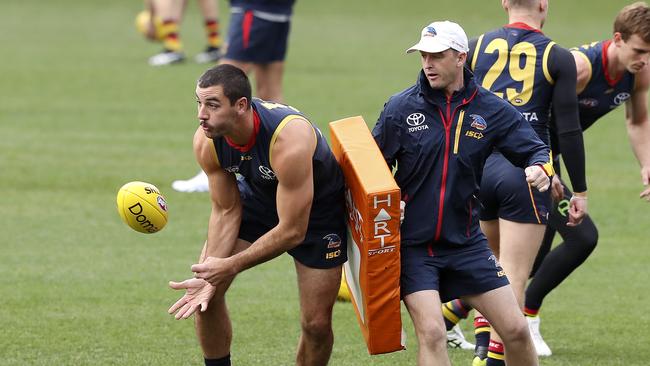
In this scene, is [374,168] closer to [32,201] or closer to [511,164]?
[511,164]

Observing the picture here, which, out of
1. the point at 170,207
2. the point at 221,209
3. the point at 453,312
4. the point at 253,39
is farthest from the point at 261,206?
the point at 253,39

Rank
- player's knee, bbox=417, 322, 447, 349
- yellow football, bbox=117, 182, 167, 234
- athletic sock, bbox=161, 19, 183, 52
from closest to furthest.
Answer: player's knee, bbox=417, 322, 447, 349 < yellow football, bbox=117, 182, 167, 234 < athletic sock, bbox=161, 19, 183, 52

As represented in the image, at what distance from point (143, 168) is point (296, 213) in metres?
7.16

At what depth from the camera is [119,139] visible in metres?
14.9

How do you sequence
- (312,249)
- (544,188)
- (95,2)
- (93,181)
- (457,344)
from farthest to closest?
(95,2) → (93,181) → (457,344) → (312,249) → (544,188)

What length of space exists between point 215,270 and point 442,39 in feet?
5.66

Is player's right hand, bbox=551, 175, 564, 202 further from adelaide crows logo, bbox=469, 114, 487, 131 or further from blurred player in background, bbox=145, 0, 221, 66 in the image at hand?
blurred player in background, bbox=145, 0, 221, 66

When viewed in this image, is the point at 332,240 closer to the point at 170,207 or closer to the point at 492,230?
the point at 492,230

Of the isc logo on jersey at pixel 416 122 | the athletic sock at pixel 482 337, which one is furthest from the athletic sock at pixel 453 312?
the isc logo on jersey at pixel 416 122

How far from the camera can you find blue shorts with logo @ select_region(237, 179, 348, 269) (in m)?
6.99

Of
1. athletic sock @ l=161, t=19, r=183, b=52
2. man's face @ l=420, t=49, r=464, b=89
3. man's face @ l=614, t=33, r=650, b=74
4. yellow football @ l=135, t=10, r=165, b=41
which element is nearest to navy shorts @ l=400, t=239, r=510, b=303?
man's face @ l=420, t=49, r=464, b=89

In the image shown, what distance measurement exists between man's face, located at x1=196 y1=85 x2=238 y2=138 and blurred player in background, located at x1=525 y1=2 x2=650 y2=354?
7.14ft

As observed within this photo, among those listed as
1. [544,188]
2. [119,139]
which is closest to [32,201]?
[119,139]

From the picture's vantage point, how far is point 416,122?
6551 mm
